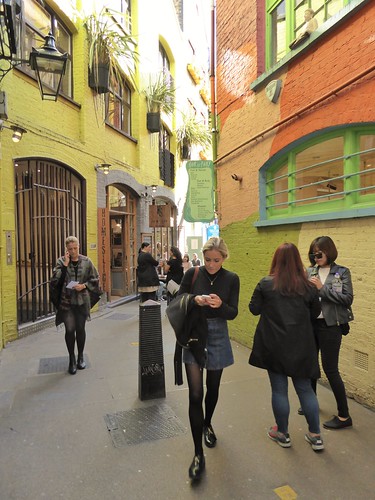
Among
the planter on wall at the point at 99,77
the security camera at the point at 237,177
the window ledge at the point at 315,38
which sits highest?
the planter on wall at the point at 99,77

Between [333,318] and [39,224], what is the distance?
253 inches

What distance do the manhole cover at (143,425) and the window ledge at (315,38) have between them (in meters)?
4.66

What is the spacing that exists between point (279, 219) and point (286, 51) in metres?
2.46

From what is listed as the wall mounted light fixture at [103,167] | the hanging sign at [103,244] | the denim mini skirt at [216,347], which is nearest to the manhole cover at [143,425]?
the denim mini skirt at [216,347]

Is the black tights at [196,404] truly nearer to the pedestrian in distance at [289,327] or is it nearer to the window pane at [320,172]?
the pedestrian in distance at [289,327]

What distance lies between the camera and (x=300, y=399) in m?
3.18

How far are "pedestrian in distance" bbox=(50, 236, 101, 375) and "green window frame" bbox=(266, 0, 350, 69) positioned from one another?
13.6ft

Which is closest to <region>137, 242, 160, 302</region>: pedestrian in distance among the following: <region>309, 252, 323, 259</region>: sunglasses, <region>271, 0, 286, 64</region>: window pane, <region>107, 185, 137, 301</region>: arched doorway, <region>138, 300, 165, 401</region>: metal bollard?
<region>107, 185, 137, 301</region>: arched doorway

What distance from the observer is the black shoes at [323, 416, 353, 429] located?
3.55 metres

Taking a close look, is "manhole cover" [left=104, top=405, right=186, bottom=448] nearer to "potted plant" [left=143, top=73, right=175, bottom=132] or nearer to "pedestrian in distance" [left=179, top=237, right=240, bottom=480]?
"pedestrian in distance" [left=179, top=237, right=240, bottom=480]

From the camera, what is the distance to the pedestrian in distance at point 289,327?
3.02m

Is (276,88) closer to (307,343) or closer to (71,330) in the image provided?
(307,343)

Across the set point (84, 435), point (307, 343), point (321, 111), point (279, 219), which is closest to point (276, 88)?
point (321, 111)

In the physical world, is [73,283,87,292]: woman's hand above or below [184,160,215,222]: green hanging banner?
below
